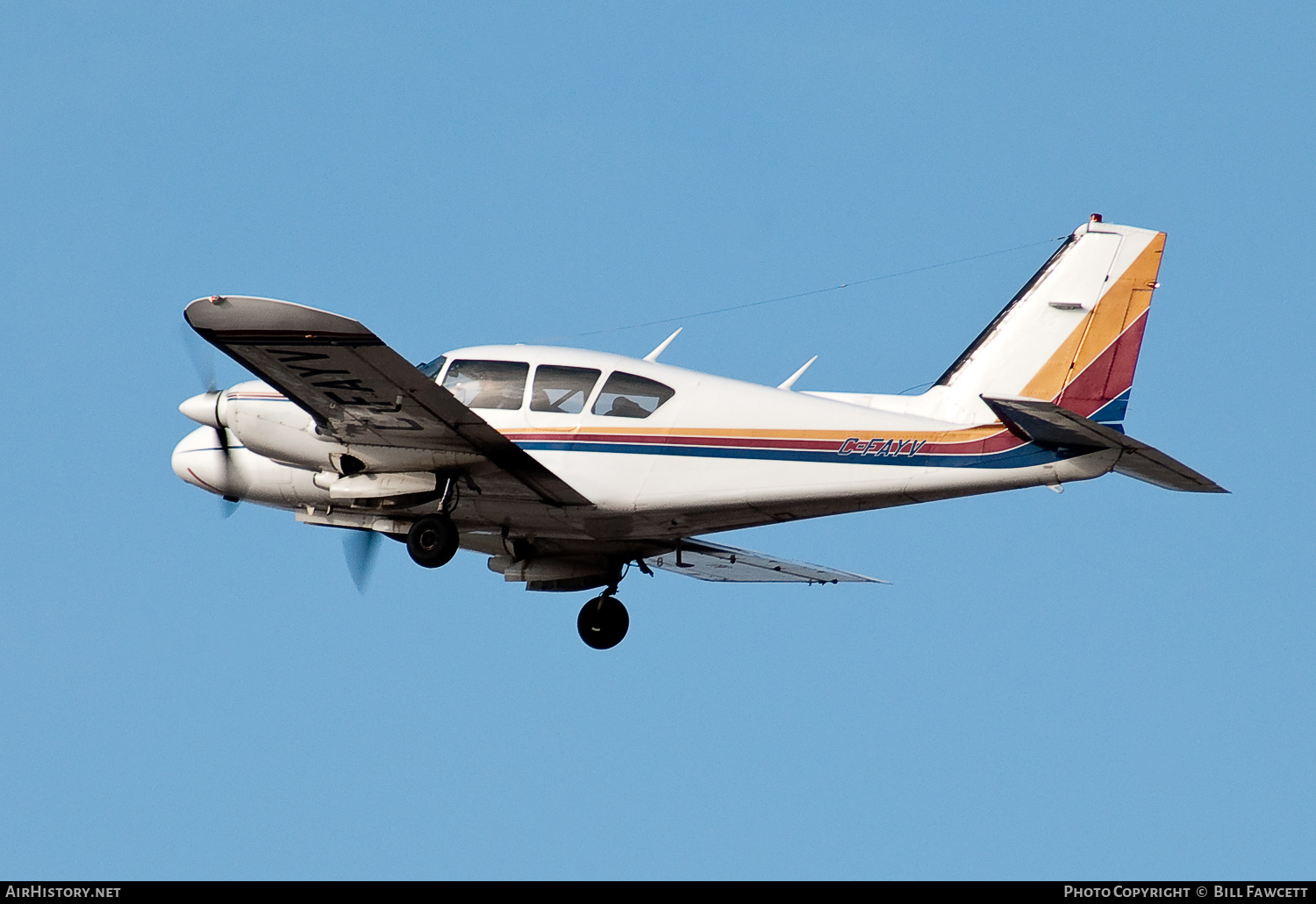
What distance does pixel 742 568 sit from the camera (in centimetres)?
1895

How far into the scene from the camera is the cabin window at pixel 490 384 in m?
15.7

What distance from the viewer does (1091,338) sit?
15266 millimetres

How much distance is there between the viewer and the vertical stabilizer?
1512cm

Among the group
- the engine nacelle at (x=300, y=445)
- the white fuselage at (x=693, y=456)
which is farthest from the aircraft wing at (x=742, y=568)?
the engine nacelle at (x=300, y=445)

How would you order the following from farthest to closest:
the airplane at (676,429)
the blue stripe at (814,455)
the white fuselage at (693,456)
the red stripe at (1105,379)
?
the red stripe at (1105,379) → the white fuselage at (693,456) → the airplane at (676,429) → the blue stripe at (814,455)

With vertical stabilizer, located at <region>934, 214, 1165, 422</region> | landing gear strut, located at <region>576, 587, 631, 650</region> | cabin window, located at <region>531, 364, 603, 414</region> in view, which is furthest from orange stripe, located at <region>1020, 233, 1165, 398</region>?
landing gear strut, located at <region>576, 587, 631, 650</region>

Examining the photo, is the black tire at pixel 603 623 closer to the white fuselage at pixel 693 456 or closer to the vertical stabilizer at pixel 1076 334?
the white fuselage at pixel 693 456

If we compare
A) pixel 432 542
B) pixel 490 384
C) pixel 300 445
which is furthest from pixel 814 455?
pixel 300 445

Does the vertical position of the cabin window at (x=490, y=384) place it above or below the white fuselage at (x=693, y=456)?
above

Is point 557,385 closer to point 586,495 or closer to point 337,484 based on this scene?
point 586,495

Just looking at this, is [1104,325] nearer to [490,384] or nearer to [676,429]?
[676,429]

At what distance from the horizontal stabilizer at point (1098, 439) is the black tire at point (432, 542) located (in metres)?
5.38

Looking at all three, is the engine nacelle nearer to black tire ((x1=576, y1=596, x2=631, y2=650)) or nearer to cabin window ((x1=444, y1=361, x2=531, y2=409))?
cabin window ((x1=444, y1=361, x2=531, y2=409))
